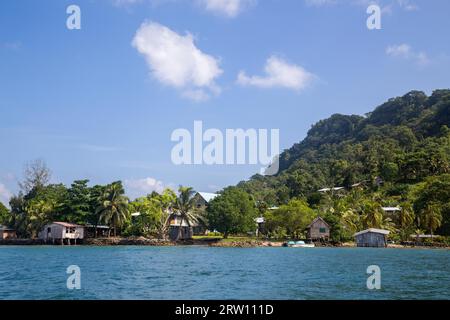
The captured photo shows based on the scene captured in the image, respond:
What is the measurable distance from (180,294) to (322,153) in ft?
601

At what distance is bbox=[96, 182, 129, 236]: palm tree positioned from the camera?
74875 mm

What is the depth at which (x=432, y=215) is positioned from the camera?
224 ft

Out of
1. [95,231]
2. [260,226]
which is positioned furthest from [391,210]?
[95,231]

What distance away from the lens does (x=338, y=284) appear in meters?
22.5

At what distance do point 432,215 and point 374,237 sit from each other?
9.20 meters

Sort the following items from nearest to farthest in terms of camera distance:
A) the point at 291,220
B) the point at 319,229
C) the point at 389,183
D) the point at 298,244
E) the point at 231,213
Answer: the point at 298,244, the point at 231,213, the point at 319,229, the point at 291,220, the point at 389,183

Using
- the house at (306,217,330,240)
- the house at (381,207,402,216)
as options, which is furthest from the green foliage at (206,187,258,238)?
the house at (381,207,402,216)

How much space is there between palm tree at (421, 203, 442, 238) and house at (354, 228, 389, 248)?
20.3 feet

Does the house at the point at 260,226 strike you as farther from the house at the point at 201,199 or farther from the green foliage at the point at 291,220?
the house at the point at 201,199

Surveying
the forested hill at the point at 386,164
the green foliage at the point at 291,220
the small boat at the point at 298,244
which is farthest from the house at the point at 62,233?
the forested hill at the point at 386,164

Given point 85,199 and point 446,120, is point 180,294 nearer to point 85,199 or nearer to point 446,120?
point 85,199

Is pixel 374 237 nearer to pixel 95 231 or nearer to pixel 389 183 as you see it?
pixel 389 183
